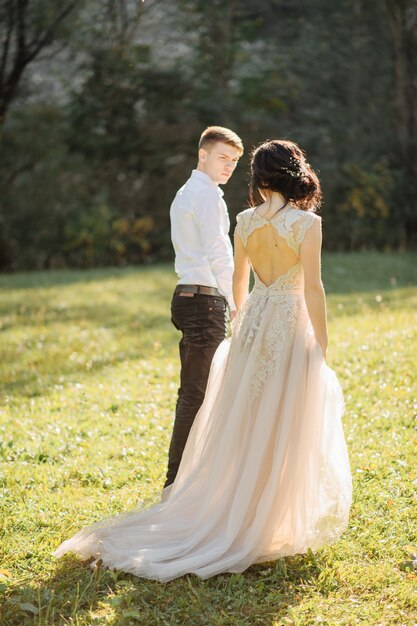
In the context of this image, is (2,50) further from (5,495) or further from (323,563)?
(323,563)

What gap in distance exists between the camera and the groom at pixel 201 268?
4.53m

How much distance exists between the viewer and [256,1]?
77.4 ft

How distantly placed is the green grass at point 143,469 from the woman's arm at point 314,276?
1.27 meters

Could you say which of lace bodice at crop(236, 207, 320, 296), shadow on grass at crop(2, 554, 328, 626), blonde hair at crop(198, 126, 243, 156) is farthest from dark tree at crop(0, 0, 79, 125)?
shadow on grass at crop(2, 554, 328, 626)

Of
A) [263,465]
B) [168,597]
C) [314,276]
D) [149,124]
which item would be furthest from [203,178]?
[149,124]

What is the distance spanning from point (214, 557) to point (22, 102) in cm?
1829

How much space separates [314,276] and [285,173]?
0.54m

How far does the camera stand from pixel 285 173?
12.9 ft

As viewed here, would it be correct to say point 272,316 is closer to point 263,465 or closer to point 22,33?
point 263,465

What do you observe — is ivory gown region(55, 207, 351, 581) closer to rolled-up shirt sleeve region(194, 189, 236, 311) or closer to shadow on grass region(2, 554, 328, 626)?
shadow on grass region(2, 554, 328, 626)

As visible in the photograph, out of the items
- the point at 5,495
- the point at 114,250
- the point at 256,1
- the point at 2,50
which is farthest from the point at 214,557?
the point at 256,1

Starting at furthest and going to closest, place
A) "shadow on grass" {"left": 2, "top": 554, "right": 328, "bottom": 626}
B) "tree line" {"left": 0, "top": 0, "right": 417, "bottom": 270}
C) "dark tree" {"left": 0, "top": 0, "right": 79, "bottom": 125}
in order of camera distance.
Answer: "tree line" {"left": 0, "top": 0, "right": 417, "bottom": 270}, "dark tree" {"left": 0, "top": 0, "right": 79, "bottom": 125}, "shadow on grass" {"left": 2, "top": 554, "right": 328, "bottom": 626}

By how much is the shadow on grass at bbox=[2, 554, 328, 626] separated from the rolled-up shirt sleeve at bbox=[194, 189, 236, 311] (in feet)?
4.95

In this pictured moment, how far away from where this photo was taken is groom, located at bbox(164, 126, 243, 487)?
14.9ft
